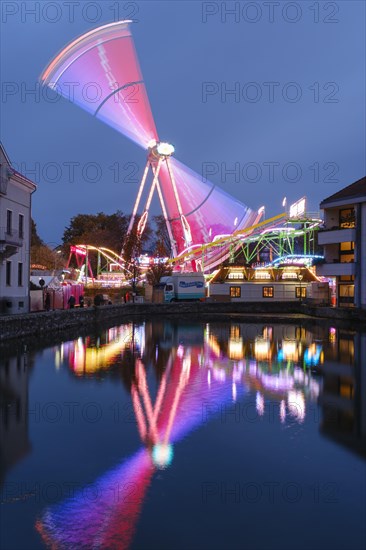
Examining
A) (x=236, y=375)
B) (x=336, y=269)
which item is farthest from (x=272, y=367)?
(x=336, y=269)

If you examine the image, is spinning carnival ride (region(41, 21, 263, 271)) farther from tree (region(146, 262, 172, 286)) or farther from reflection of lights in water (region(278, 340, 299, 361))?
reflection of lights in water (region(278, 340, 299, 361))

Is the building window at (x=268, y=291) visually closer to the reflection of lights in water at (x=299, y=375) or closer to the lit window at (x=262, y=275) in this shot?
the lit window at (x=262, y=275)

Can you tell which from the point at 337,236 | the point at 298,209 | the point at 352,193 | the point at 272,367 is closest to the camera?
the point at 272,367

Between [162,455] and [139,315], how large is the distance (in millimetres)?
37895

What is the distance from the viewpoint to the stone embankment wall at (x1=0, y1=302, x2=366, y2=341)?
80.3 feet

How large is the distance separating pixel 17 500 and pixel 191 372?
369 inches

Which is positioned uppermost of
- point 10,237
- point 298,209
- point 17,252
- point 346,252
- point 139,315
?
point 298,209

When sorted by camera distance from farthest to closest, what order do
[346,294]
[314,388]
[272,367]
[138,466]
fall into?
1. [346,294]
2. [272,367]
3. [314,388]
4. [138,466]

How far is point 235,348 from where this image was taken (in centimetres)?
2209

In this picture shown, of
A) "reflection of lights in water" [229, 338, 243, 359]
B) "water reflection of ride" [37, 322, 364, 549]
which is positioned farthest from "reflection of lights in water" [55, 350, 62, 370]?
"reflection of lights in water" [229, 338, 243, 359]

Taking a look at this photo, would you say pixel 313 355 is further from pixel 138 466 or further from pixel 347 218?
pixel 347 218

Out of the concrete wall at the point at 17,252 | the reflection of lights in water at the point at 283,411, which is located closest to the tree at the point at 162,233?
the concrete wall at the point at 17,252

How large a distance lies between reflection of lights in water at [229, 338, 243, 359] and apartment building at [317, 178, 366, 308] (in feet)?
56.3

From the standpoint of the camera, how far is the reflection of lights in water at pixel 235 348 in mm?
19495
